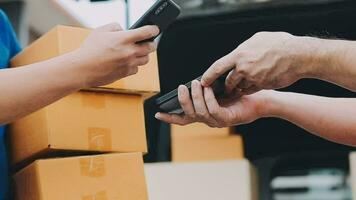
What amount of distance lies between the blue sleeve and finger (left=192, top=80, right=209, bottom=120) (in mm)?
365

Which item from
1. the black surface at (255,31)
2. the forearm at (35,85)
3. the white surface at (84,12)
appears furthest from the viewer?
the white surface at (84,12)

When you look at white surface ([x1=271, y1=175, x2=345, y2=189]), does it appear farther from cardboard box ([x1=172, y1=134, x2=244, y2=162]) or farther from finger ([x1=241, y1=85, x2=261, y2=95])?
finger ([x1=241, y1=85, x2=261, y2=95])

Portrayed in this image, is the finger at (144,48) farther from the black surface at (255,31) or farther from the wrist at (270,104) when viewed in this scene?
the black surface at (255,31)

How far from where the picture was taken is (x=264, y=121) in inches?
83.0

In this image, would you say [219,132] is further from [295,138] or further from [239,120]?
[239,120]

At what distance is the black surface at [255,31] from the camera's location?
1582 mm

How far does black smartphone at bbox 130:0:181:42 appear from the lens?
0.92 metres

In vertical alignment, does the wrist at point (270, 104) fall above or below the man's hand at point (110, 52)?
A: below

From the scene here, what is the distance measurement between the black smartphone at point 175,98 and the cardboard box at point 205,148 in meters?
1.05

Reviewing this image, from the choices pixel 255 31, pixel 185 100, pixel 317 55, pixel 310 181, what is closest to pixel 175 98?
pixel 185 100

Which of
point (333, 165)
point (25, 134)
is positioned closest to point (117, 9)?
point (333, 165)

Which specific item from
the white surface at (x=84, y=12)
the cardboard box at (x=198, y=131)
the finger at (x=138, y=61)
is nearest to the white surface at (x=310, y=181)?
the cardboard box at (x=198, y=131)

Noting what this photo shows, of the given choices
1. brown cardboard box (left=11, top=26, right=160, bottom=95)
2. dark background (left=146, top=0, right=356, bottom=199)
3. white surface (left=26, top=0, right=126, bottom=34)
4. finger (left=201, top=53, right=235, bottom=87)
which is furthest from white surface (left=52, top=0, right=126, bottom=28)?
finger (left=201, top=53, right=235, bottom=87)

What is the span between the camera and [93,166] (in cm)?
106
